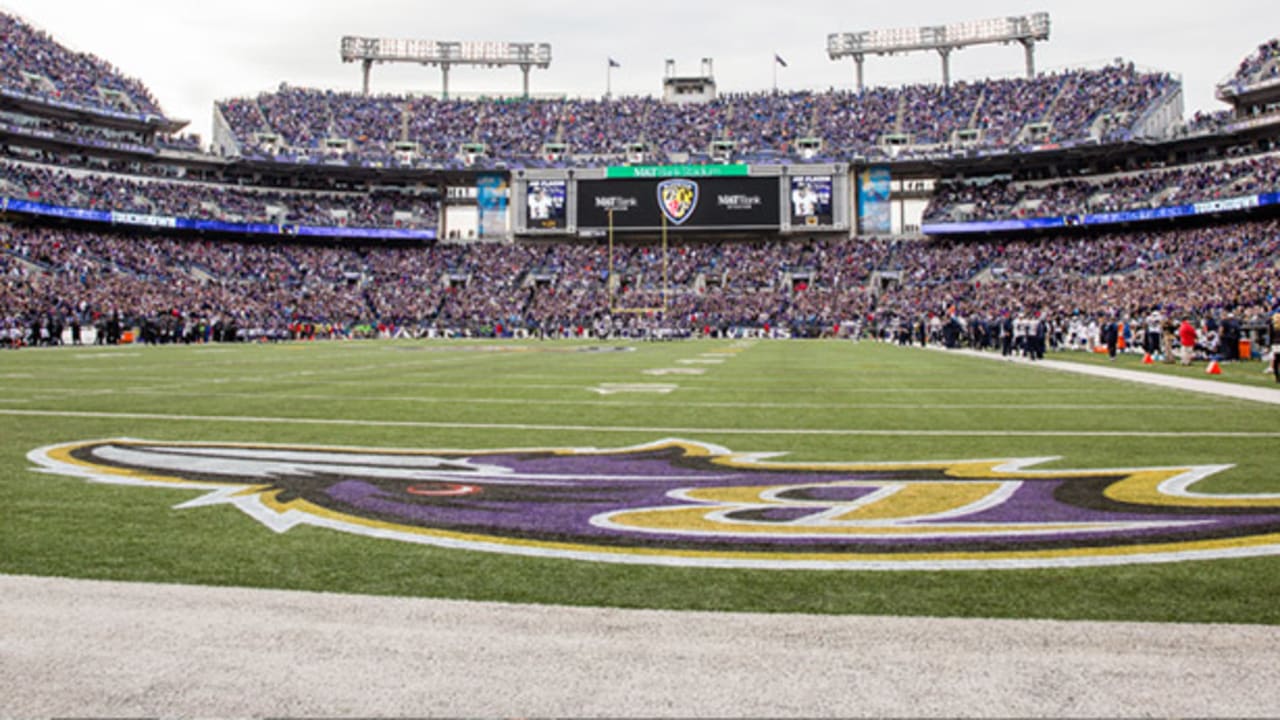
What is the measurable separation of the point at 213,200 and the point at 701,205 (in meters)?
37.1

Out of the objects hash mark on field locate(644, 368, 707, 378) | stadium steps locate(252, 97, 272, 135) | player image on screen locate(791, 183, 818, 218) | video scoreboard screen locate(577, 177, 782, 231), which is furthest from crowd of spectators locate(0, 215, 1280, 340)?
hash mark on field locate(644, 368, 707, 378)

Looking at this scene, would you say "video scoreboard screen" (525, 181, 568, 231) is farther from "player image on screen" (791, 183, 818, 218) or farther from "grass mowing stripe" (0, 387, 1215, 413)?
"grass mowing stripe" (0, 387, 1215, 413)

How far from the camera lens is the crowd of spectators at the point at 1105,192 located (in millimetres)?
52031

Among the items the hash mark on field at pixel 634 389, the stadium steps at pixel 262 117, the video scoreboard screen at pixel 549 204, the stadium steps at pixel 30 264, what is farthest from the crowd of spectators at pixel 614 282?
the hash mark on field at pixel 634 389

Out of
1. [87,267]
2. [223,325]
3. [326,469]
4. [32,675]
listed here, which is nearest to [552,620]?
[32,675]

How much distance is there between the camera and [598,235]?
65938mm

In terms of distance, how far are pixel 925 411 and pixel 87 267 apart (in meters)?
54.7

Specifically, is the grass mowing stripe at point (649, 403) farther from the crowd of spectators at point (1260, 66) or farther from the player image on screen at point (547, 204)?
the crowd of spectators at point (1260, 66)

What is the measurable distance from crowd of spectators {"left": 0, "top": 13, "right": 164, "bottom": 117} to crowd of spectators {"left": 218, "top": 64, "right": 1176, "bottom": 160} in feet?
23.7

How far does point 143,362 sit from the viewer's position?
2309cm

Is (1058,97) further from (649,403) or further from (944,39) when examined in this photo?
(649,403)

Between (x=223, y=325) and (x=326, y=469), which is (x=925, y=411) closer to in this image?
(x=326, y=469)

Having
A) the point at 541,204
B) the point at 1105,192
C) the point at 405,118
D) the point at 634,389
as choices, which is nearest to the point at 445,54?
the point at 405,118

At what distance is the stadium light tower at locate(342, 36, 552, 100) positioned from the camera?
80.5 meters
